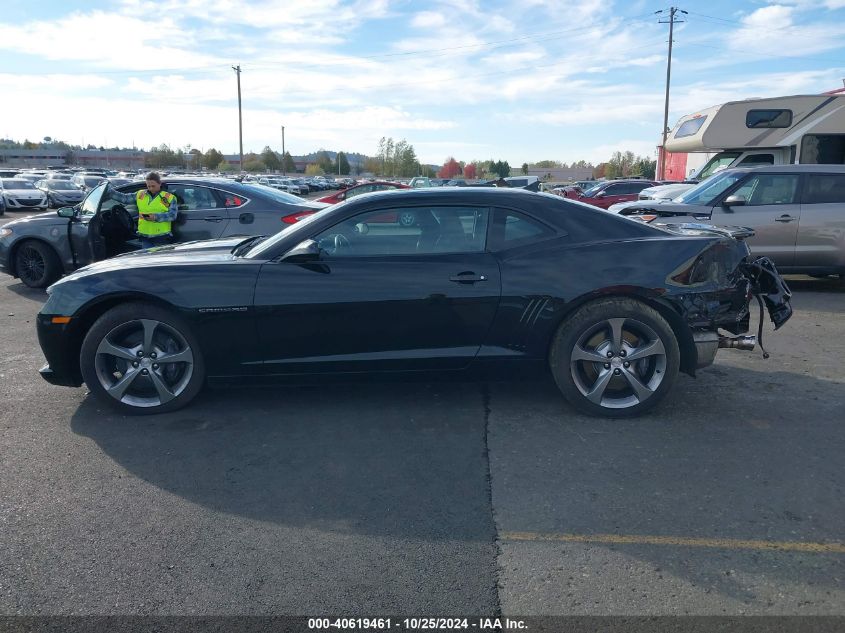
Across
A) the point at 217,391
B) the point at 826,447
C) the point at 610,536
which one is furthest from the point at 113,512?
the point at 826,447

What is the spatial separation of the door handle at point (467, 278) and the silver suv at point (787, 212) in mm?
5398

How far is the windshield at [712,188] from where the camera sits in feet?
31.6

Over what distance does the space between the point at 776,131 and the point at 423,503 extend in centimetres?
1405

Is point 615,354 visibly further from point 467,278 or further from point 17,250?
point 17,250

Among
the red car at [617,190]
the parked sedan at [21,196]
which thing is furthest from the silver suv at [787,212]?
the parked sedan at [21,196]

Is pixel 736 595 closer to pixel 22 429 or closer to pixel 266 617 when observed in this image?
pixel 266 617

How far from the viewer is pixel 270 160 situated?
397 ft

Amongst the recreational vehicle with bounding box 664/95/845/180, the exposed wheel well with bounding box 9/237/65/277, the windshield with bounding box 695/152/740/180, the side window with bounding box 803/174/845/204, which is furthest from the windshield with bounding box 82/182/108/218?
the windshield with bounding box 695/152/740/180

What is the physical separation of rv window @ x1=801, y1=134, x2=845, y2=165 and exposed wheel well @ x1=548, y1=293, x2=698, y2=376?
39.0 ft

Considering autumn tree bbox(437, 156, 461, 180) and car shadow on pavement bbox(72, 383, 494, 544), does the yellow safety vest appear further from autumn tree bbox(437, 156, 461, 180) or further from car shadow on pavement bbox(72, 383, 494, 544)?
autumn tree bbox(437, 156, 461, 180)

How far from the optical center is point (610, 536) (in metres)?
3.21

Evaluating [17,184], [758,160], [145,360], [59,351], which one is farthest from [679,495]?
[17,184]

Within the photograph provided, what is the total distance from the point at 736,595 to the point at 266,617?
1842mm

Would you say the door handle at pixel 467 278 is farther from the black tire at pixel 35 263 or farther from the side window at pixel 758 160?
the side window at pixel 758 160
